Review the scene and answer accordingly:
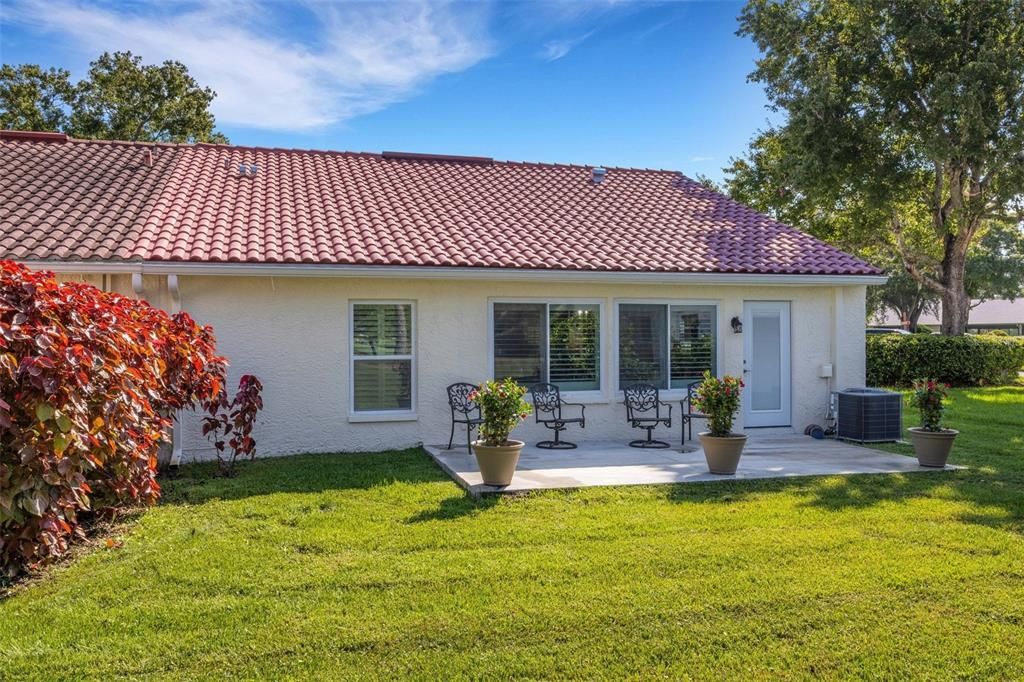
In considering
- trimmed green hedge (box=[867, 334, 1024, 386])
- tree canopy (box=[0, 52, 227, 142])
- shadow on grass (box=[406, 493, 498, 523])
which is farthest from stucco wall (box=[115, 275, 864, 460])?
tree canopy (box=[0, 52, 227, 142])

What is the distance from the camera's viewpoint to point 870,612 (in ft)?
15.5

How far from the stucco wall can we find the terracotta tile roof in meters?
0.51

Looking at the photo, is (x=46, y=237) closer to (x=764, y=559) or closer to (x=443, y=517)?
(x=443, y=517)

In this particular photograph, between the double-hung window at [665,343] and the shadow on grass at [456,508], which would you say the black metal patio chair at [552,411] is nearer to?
the double-hung window at [665,343]

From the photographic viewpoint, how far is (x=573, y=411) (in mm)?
11484

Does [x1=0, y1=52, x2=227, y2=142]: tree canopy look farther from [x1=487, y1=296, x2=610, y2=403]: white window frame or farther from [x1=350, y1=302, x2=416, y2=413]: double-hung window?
[x1=487, y1=296, x2=610, y2=403]: white window frame

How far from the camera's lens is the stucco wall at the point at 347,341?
10.0m

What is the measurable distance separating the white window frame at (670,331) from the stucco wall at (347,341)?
0.05 meters

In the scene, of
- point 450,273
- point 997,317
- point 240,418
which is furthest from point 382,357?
point 997,317

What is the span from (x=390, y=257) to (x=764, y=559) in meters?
6.62

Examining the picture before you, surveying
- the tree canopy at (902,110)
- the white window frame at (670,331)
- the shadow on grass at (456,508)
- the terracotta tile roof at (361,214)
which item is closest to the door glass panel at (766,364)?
the white window frame at (670,331)

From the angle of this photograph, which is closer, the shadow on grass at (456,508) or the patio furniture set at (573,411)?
the shadow on grass at (456,508)

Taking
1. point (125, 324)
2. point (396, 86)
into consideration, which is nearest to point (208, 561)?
point (125, 324)

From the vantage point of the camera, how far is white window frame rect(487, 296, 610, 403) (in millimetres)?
11156
